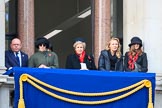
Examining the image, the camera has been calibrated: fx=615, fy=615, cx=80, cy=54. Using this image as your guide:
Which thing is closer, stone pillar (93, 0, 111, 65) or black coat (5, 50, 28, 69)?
black coat (5, 50, 28, 69)

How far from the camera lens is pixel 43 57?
1173cm

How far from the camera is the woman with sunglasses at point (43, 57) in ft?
38.4

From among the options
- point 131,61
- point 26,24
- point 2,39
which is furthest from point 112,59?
point 26,24

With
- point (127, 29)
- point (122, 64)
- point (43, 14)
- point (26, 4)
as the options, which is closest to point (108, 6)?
point (127, 29)

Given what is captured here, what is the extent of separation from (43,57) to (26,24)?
3031mm

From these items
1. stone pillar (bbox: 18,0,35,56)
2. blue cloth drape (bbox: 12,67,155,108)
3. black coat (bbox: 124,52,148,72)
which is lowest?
blue cloth drape (bbox: 12,67,155,108)

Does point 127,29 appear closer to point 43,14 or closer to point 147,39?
point 147,39

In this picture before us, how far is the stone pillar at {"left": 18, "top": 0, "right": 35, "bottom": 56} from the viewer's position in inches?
572

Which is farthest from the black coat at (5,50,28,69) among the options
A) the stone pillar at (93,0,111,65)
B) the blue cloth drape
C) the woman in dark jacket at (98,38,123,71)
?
the stone pillar at (93,0,111,65)

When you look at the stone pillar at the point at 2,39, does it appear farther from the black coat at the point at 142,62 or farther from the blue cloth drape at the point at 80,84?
the black coat at the point at 142,62

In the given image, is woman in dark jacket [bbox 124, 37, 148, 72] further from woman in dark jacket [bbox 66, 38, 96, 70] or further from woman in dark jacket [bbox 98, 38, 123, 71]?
woman in dark jacket [bbox 66, 38, 96, 70]

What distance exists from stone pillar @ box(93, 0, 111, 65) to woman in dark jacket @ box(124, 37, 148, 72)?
9.27ft

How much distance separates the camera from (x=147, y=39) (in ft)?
43.8

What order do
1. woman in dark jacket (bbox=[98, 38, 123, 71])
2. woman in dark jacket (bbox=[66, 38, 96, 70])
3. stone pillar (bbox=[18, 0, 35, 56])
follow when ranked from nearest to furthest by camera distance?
woman in dark jacket (bbox=[66, 38, 96, 70])
woman in dark jacket (bbox=[98, 38, 123, 71])
stone pillar (bbox=[18, 0, 35, 56])
